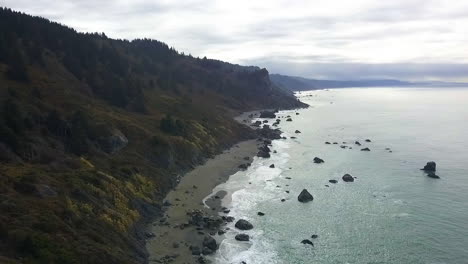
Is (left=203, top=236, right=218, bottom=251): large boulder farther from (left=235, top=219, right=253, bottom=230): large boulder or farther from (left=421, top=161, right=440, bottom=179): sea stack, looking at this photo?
(left=421, top=161, right=440, bottom=179): sea stack

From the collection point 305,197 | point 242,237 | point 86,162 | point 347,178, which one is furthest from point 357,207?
point 86,162

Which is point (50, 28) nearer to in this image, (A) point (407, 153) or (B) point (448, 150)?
(A) point (407, 153)

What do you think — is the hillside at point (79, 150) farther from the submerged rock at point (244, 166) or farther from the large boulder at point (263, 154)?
the large boulder at point (263, 154)

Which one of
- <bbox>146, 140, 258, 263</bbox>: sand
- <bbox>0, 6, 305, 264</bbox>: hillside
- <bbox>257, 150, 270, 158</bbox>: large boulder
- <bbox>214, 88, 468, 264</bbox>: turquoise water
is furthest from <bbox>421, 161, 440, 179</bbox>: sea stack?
<bbox>0, 6, 305, 264</bbox>: hillside

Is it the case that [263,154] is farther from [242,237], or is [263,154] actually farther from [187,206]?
[242,237]

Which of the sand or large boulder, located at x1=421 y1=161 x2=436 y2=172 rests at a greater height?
large boulder, located at x1=421 y1=161 x2=436 y2=172

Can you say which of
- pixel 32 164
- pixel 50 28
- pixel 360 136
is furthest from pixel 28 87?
pixel 360 136
